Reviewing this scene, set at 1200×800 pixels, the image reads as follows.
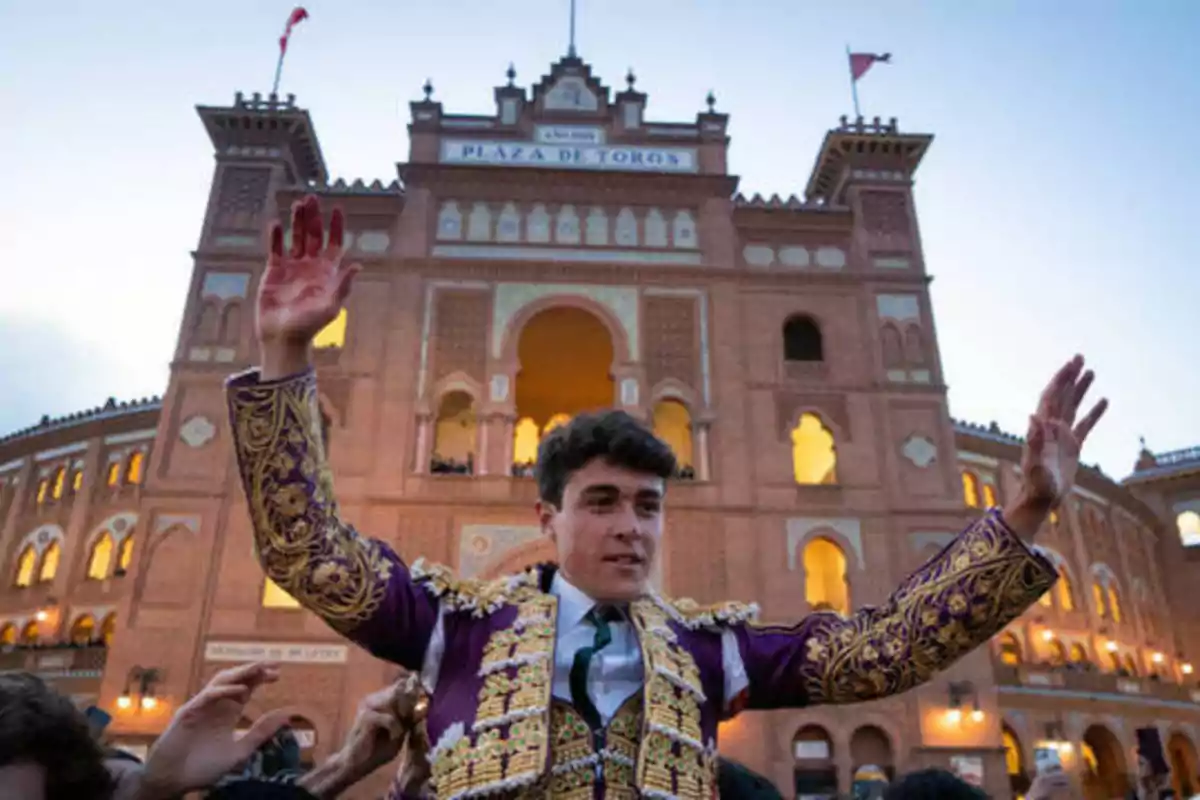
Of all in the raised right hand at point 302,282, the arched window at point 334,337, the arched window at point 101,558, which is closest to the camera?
the raised right hand at point 302,282

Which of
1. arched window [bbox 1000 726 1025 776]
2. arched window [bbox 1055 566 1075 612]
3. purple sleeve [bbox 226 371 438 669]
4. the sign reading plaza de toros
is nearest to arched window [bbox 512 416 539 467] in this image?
the sign reading plaza de toros

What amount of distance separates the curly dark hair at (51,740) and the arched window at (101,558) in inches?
1097

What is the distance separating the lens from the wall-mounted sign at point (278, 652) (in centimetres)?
1670

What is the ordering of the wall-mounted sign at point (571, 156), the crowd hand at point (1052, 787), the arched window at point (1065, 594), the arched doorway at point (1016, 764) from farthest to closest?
1. the arched window at point (1065, 594)
2. the wall-mounted sign at point (571, 156)
3. the arched doorway at point (1016, 764)
4. the crowd hand at point (1052, 787)

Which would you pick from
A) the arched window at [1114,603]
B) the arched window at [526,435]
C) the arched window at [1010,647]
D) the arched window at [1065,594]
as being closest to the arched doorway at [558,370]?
the arched window at [526,435]

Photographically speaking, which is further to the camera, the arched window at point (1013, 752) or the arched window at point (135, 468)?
the arched window at point (135, 468)

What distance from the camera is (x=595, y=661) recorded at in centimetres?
239

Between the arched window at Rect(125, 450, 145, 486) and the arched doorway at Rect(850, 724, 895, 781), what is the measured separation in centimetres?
2165

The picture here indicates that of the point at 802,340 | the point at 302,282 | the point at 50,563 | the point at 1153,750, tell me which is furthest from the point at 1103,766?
the point at 50,563

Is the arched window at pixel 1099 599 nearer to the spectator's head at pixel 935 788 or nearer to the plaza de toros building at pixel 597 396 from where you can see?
the plaza de toros building at pixel 597 396

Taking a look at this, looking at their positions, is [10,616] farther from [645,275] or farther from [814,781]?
[814,781]

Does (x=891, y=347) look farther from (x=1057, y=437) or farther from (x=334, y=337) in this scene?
(x=1057, y=437)

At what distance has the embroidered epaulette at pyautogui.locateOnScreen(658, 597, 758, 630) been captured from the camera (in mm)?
2598

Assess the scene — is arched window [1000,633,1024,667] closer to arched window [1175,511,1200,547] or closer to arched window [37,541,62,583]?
arched window [1175,511,1200,547]
